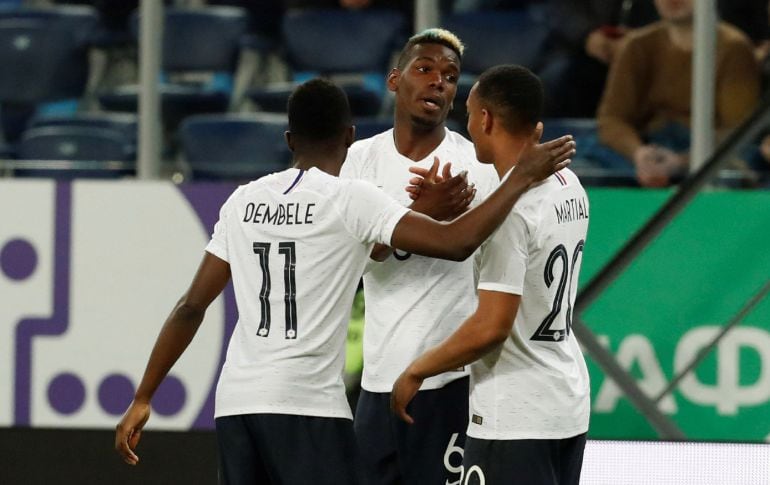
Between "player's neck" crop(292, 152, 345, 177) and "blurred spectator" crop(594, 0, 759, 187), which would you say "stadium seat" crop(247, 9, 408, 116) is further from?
"player's neck" crop(292, 152, 345, 177)

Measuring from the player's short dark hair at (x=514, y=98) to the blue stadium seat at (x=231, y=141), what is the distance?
3.22 m

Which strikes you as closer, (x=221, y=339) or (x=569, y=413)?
(x=569, y=413)

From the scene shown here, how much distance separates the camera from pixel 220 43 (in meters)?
7.50

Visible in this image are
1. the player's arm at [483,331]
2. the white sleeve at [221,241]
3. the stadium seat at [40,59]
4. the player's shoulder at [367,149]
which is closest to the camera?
the player's arm at [483,331]

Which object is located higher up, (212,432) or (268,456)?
(268,456)

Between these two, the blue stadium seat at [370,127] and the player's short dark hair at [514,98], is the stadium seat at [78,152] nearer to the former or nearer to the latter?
the blue stadium seat at [370,127]

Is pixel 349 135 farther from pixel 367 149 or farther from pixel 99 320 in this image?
pixel 99 320

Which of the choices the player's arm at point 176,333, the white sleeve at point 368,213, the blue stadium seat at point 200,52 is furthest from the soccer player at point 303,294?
the blue stadium seat at point 200,52

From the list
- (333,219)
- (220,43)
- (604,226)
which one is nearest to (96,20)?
(220,43)

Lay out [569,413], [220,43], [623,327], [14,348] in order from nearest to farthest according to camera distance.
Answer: [569,413] < [623,327] < [14,348] < [220,43]

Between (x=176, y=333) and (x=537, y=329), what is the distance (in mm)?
942

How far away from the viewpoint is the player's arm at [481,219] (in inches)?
137

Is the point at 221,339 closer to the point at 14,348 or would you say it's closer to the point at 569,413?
the point at 14,348

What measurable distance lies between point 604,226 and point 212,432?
5.97 feet
